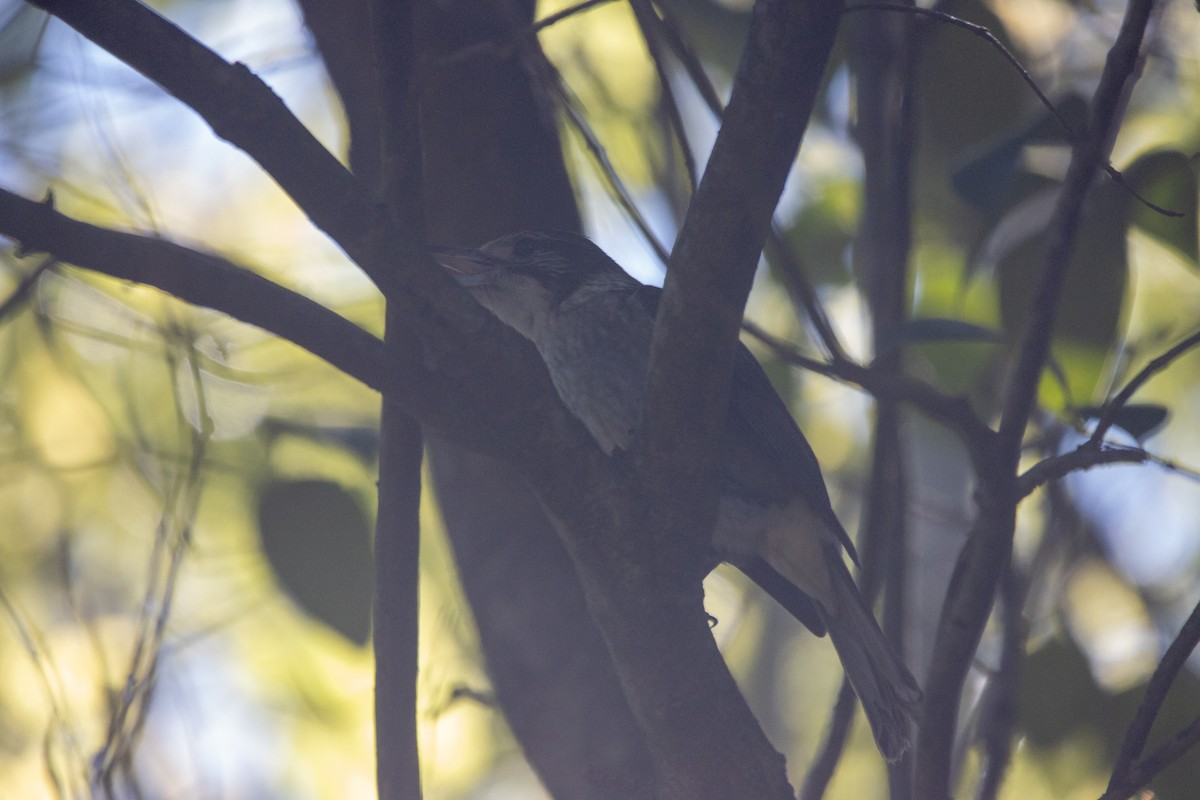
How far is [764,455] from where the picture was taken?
10.0 ft

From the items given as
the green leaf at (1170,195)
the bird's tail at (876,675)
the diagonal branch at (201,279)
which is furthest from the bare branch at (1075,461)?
the diagonal branch at (201,279)

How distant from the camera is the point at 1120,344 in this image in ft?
8.54

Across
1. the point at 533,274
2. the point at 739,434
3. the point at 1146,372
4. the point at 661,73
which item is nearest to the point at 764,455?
the point at 739,434

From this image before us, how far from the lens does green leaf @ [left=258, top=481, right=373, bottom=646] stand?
2.71m

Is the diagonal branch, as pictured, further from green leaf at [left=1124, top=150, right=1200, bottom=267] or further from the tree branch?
green leaf at [left=1124, top=150, right=1200, bottom=267]

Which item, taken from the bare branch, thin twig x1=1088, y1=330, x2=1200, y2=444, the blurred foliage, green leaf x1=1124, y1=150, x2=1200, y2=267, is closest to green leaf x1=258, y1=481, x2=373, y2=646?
the blurred foliage

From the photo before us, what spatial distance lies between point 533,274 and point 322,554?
1.05 m

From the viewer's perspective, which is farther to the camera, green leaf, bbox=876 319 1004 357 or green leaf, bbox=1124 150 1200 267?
green leaf, bbox=1124 150 1200 267

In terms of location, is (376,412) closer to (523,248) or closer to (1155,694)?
(523,248)

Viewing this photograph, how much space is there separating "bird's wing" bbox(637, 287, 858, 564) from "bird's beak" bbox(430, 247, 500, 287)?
0.51 m

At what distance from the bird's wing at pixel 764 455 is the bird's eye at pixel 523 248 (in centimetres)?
40

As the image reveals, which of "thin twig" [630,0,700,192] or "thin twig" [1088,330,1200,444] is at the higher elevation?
"thin twig" [630,0,700,192]

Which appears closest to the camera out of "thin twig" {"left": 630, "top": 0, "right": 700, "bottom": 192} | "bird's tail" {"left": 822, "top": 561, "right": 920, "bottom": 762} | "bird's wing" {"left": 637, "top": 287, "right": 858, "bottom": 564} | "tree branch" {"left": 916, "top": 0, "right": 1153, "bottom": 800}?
"tree branch" {"left": 916, "top": 0, "right": 1153, "bottom": 800}

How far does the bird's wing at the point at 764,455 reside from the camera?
3.02 metres
